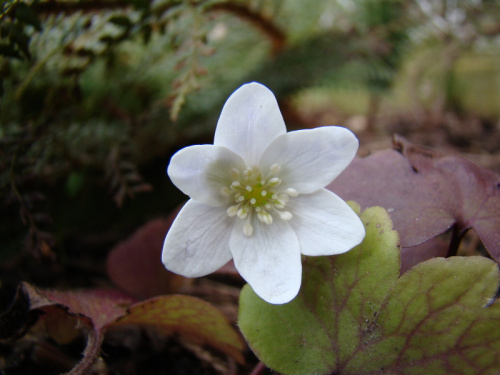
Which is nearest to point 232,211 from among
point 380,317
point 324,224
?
point 324,224

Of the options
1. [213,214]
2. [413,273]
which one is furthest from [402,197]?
[213,214]

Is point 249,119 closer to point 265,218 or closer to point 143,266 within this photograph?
point 265,218

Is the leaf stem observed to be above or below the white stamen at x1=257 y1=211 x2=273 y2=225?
below

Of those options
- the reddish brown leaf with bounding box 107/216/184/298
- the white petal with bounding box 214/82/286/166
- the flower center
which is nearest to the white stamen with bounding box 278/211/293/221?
the flower center

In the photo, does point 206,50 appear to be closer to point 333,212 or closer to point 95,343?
point 333,212

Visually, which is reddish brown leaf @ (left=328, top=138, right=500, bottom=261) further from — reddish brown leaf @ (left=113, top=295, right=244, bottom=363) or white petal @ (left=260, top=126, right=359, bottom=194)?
reddish brown leaf @ (left=113, top=295, right=244, bottom=363)

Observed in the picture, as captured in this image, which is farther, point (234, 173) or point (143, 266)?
point (143, 266)
